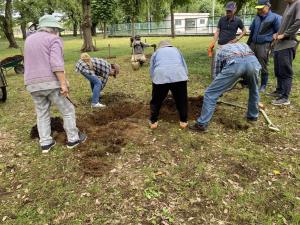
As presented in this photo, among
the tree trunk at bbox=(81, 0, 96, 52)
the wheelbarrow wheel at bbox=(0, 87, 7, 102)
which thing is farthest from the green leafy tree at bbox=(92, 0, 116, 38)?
the wheelbarrow wheel at bbox=(0, 87, 7, 102)

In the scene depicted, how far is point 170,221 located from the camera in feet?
10.7

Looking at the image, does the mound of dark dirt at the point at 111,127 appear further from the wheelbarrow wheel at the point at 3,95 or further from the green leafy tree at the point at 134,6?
the green leafy tree at the point at 134,6

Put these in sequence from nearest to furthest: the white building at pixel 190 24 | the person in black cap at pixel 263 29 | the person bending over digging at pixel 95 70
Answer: the person bending over digging at pixel 95 70 → the person in black cap at pixel 263 29 → the white building at pixel 190 24

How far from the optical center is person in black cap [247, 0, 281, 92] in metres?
6.35

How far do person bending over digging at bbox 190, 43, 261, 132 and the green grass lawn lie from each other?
0.43 m

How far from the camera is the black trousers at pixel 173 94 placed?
4820 mm

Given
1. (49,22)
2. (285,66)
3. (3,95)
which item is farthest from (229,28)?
(3,95)

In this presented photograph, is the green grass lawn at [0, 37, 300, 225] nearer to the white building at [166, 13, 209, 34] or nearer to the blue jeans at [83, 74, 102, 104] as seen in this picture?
the blue jeans at [83, 74, 102, 104]

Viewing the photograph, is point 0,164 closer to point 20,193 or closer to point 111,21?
point 20,193

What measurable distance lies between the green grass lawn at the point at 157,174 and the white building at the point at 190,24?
30.9 metres

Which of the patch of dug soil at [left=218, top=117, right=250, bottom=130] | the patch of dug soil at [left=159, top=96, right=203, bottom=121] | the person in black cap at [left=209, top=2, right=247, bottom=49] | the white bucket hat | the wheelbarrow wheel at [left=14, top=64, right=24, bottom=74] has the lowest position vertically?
the patch of dug soil at [left=218, top=117, right=250, bottom=130]

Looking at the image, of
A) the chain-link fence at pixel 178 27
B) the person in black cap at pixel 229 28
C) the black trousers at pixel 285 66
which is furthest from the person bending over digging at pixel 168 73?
the chain-link fence at pixel 178 27

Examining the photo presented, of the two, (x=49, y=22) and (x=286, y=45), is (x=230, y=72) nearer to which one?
(x=286, y=45)

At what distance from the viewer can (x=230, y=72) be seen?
475cm
